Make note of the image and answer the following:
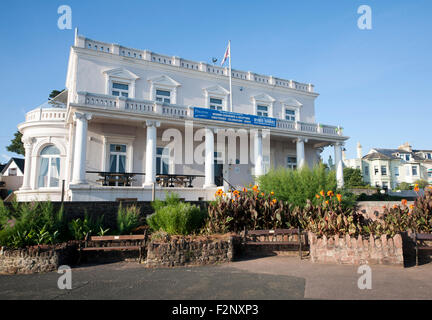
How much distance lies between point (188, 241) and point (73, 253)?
2965 millimetres

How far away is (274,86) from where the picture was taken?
23.3 meters

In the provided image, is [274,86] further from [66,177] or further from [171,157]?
[66,177]

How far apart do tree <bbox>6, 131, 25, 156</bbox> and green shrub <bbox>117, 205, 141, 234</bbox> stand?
34.5m

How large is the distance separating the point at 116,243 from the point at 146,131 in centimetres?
1159

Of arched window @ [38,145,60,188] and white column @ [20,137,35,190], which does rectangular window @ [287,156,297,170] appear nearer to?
arched window @ [38,145,60,188]

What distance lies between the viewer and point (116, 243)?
766 cm

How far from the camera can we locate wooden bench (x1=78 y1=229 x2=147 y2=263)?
24.2 feet

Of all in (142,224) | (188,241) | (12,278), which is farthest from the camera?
(142,224)

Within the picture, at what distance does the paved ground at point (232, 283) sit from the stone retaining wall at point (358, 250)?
22 centimetres

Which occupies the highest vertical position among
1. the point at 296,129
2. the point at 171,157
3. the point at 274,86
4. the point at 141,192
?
the point at 274,86

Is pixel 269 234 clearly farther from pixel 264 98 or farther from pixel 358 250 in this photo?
pixel 264 98

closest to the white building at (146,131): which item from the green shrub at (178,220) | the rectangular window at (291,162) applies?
the rectangular window at (291,162)

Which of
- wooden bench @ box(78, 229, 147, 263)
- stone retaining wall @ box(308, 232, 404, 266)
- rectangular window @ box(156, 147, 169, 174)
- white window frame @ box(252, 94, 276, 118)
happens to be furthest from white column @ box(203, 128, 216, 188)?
stone retaining wall @ box(308, 232, 404, 266)
